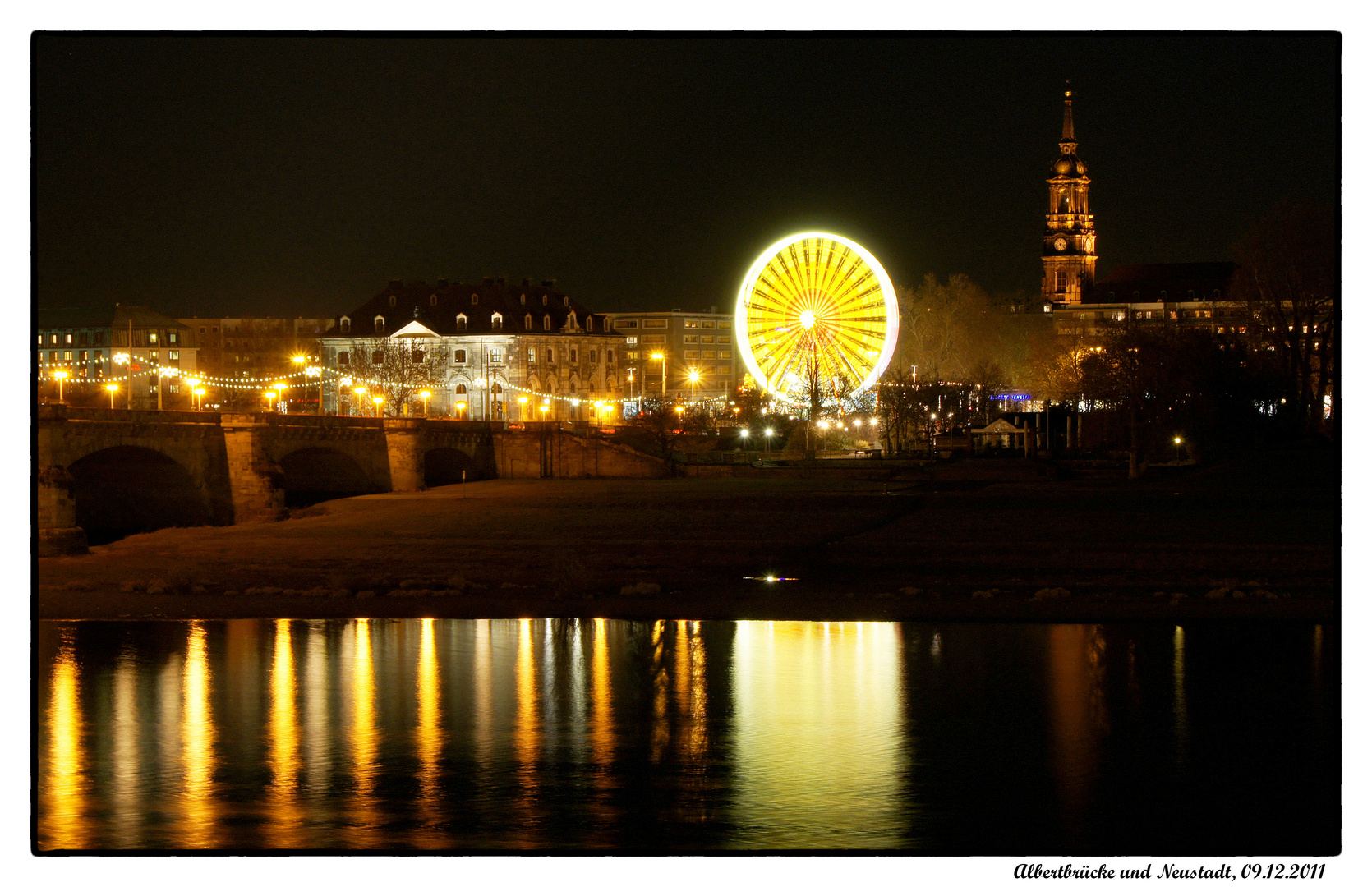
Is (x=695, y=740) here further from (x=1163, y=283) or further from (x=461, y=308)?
(x=1163, y=283)

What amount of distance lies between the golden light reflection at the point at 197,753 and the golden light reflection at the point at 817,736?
407cm

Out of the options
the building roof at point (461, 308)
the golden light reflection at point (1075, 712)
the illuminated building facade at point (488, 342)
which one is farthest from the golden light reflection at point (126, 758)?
the building roof at point (461, 308)

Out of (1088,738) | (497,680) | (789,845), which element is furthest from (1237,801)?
(497,680)

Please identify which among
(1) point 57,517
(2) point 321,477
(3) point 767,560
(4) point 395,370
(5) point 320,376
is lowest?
(3) point 767,560

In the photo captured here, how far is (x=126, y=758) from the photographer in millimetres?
12664

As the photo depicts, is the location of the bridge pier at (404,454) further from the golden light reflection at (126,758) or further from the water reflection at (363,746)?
the golden light reflection at (126,758)

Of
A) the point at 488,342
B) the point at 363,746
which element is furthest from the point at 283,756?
the point at 488,342

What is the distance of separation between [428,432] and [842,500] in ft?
75.2

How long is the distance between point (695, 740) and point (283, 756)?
12.0 feet

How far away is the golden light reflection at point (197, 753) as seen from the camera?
1091 cm

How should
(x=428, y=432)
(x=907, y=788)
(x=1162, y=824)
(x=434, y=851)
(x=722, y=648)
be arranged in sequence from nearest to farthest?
(x=434, y=851)
(x=1162, y=824)
(x=907, y=788)
(x=722, y=648)
(x=428, y=432)

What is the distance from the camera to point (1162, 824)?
11.0m

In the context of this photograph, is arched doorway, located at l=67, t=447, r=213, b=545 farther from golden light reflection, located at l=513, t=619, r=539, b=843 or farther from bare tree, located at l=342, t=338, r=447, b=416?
bare tree, located at l=342, t=338, r=447, b=416
